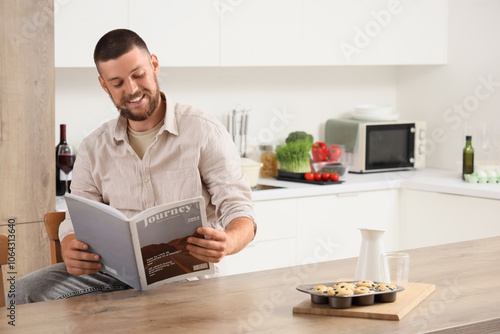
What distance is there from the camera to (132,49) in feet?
8.00

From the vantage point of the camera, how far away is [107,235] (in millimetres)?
1964

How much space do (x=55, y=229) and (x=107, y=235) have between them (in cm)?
58

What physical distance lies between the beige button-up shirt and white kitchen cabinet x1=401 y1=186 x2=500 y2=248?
1.71m

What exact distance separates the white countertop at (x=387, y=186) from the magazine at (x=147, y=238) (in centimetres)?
165

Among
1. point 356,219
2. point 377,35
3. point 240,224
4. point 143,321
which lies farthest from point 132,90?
point 377,35

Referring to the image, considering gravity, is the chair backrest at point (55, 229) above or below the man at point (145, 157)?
below

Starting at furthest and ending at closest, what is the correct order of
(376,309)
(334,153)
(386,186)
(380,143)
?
1. (380,143)
2. (334,153)
3. (386,186)
4. (376,309)

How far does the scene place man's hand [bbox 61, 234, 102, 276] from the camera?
2.10 m

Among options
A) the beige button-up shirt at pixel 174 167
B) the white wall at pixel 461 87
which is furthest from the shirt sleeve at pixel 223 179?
the white wall at pixel 461 87

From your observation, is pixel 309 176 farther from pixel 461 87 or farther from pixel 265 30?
pixel 461 87

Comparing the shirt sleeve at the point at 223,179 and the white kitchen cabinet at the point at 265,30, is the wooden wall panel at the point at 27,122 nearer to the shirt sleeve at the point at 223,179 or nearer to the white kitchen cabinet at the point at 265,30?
the white kitchen cabinet at the point at 265,30

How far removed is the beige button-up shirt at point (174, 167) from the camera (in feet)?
8.19

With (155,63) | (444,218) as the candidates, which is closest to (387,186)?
(444,218)

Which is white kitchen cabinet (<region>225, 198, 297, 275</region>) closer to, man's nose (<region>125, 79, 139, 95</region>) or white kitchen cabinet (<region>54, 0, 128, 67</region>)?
white kitchen cabinet (<region>54, 0, 128, 67</region>)
